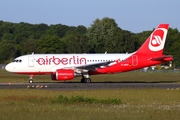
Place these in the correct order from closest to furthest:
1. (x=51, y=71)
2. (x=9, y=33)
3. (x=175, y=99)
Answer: (x=175, y=99), (x=51, y=71), (x=9, y=33)

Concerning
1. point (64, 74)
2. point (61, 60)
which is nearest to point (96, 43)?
point (61, 60)

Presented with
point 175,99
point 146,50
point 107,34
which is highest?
point 107,34

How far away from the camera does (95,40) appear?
128 m

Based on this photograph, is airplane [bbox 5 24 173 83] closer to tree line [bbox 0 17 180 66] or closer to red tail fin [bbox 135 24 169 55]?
red tail fin [bbox 135 24 169 55]

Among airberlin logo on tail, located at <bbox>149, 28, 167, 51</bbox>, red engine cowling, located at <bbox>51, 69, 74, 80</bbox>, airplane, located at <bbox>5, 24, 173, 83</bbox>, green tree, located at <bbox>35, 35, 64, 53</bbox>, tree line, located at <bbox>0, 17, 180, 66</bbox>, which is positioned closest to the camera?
red engine cowling, located at <bbox>51, 69, 74, 80</bbox>

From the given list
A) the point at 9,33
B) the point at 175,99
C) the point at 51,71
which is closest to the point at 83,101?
the point at 175,99

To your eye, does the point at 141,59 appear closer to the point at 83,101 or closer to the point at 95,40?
the point at 83,101

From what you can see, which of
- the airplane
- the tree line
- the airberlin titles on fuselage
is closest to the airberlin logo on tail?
the airplane

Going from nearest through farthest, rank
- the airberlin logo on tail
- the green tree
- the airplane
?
the airplane < the airberlin logo on tail < the green tree

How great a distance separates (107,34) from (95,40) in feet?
15.3

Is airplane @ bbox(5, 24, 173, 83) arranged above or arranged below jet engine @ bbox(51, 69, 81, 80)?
above

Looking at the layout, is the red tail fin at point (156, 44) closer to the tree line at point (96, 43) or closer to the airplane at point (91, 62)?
the airplane at point (91, 62)

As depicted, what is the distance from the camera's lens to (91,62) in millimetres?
49125

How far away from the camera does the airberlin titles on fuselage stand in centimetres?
4850
